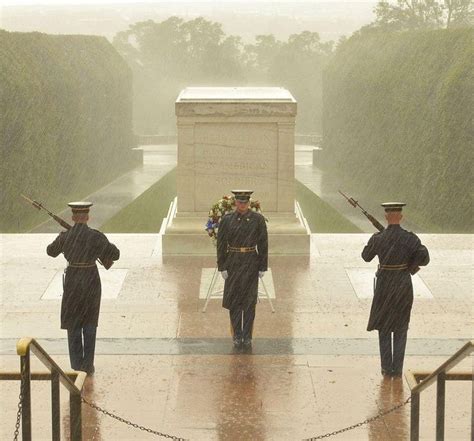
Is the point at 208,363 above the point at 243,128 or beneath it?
beneath

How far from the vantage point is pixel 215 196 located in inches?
567

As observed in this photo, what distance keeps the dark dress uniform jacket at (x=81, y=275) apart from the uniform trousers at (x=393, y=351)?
235cm

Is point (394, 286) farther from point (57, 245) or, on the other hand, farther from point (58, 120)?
point (58, 120)

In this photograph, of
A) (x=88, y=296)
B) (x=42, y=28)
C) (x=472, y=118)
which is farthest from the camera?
(x=42, y=28)

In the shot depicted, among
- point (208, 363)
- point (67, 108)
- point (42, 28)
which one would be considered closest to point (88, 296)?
point (208, 363)

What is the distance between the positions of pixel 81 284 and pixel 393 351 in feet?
8.68

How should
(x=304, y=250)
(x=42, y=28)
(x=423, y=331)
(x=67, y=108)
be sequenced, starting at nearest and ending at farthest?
1. (x=423, y=331)
2. (x=304, y=250)
3. (x=67, y=108)
4. (x=42, y=28)

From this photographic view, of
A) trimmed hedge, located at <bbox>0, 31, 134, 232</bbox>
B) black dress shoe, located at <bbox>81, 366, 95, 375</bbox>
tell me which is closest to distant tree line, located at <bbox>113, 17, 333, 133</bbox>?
trimmed hedge, located at <bbox>0, 31, 134, 232</bbox>

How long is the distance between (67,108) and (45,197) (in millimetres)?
4198

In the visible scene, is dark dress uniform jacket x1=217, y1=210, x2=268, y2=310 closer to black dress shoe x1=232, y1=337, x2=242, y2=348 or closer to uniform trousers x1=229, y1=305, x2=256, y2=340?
uniform trousers x1=229, y1=305, x2=256, y2=340

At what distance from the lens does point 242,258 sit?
9445mm

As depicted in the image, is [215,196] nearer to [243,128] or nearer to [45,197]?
[243,128]

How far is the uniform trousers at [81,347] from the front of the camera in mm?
8664

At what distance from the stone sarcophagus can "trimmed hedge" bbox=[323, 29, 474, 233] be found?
22.1 ft
